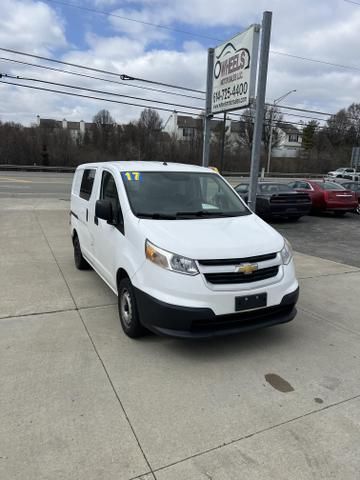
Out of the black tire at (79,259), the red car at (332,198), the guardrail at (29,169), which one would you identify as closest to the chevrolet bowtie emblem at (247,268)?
the black tire at (79,259)

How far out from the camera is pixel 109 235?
173 inches

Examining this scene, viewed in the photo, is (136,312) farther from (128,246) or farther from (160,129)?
(160,129)

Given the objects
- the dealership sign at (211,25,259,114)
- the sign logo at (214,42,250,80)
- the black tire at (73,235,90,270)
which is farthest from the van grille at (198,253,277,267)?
the sign logo at (214,42,250,80)

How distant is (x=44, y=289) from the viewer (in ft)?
17.9

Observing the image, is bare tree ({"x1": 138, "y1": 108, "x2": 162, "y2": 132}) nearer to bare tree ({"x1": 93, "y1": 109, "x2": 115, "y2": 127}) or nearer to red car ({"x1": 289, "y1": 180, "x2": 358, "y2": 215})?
bare tree ({"x1": 93, "y1": 109, "x2": 115, "y2": 127})

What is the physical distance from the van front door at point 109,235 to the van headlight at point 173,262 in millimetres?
Result: 680

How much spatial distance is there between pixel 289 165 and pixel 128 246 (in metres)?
71.9

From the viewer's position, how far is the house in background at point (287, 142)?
80.1 meters

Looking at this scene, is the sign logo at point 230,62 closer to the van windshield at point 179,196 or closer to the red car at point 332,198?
the van windshield at point 179,196

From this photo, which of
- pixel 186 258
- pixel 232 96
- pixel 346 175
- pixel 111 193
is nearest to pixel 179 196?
pixel 111 193

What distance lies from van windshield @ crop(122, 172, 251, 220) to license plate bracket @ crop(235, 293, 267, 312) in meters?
1.18

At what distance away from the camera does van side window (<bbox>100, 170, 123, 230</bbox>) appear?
4180 millimetres

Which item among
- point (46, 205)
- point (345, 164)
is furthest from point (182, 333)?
point (345, 164)

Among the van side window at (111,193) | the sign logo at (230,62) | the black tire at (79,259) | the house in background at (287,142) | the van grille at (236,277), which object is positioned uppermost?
the house in background at (287,142)
